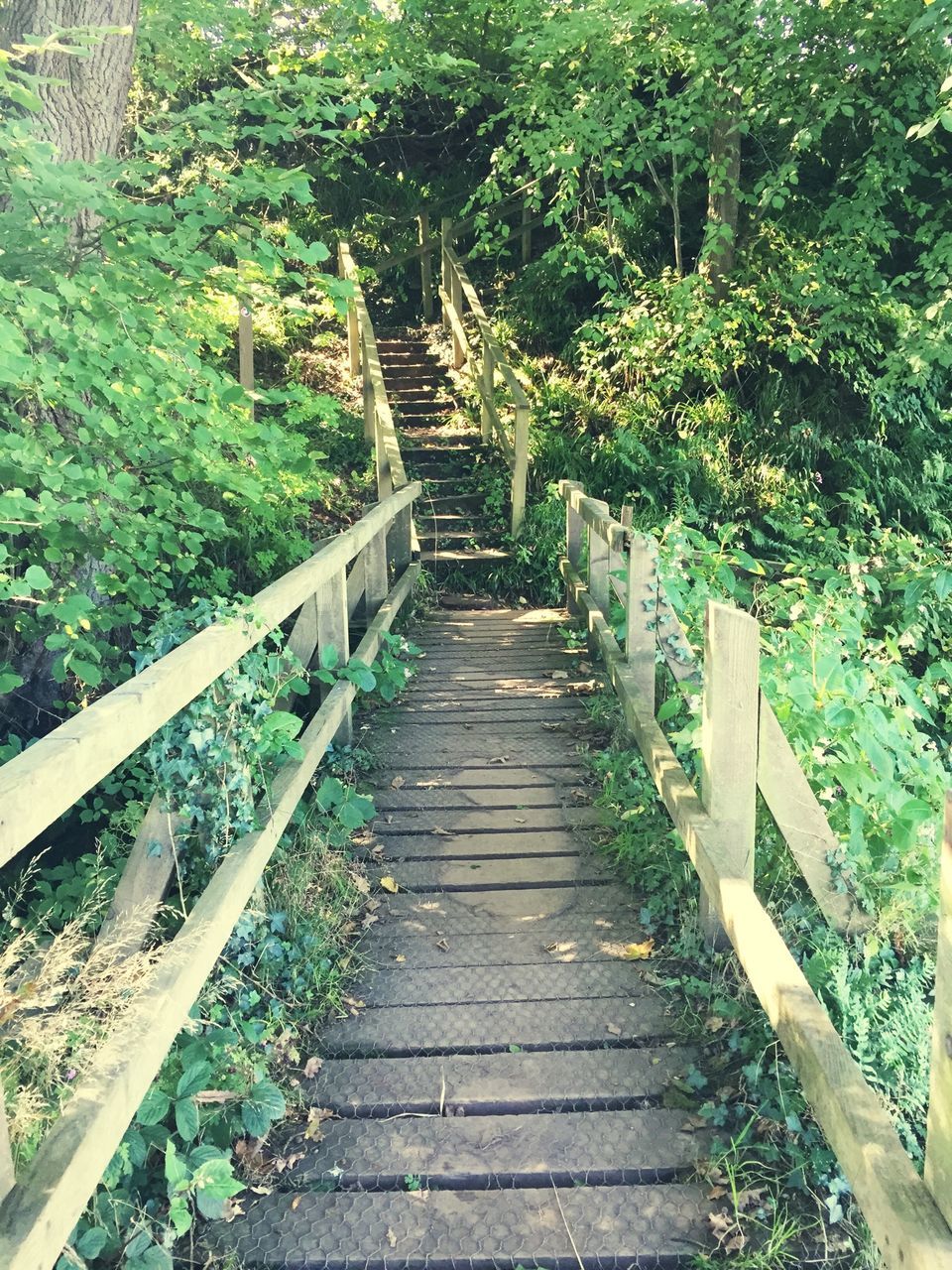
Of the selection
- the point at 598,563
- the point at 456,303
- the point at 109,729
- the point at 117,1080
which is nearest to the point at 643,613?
the point at 598,563

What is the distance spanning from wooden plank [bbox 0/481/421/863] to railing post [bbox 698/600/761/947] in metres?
1.32

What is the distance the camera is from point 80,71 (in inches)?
171

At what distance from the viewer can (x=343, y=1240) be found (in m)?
2.18

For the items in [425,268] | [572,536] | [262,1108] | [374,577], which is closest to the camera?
[262,1108]

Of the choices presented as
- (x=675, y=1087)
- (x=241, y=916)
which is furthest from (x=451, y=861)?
(x=675, y=1087)

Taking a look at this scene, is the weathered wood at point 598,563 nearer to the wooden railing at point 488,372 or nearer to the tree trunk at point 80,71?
the wooden railing at point 488,372

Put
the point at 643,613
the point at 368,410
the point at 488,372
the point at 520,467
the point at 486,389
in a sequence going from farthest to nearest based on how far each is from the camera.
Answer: the point at 368,410 < the point at 486,389 < the point at 488,372 < the point at 520,467 < the point at 643,613

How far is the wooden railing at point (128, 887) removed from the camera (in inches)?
58.9

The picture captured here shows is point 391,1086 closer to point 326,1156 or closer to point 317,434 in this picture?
point 326,1156

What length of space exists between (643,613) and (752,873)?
1.81 metres

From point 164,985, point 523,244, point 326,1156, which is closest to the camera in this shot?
point 164,985

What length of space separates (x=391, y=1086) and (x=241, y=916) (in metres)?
0.65

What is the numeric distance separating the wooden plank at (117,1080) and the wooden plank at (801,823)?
4.85ft

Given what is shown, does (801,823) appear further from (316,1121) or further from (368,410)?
(368,410)
